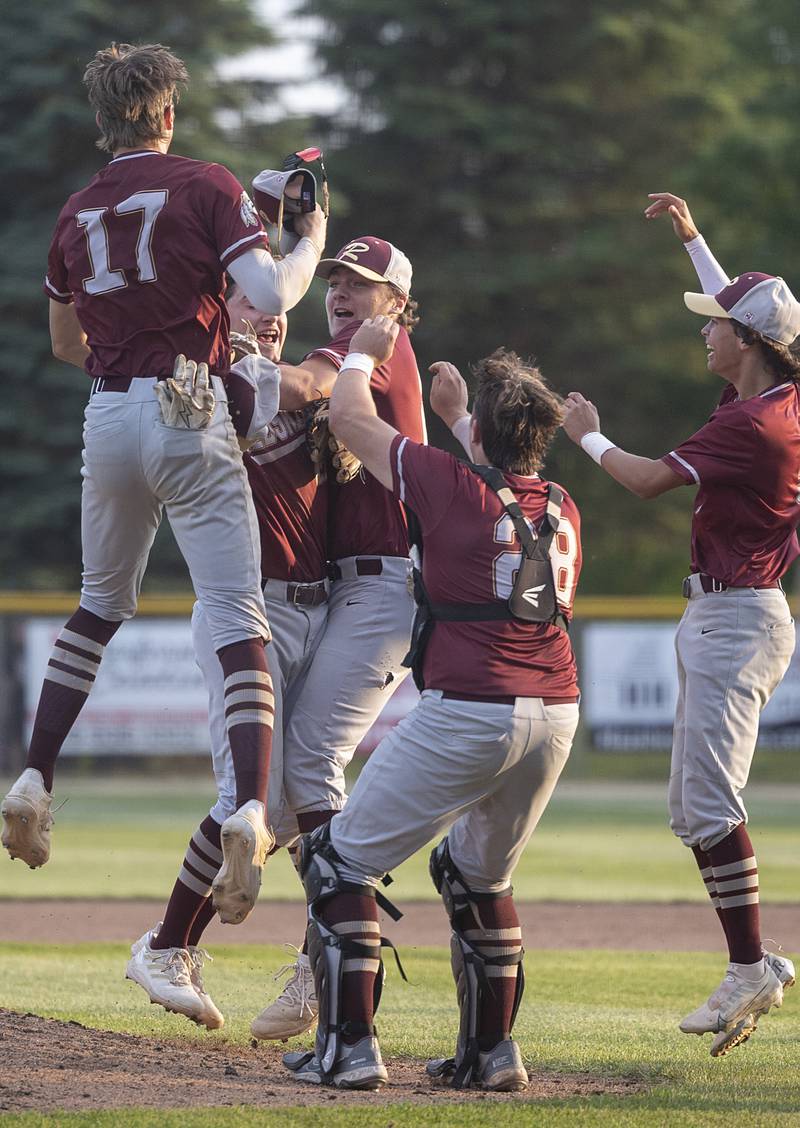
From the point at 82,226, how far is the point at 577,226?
96.0 ft

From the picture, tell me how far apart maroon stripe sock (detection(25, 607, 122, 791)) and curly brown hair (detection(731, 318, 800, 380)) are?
93.8 inches

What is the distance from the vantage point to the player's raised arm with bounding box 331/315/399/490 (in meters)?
5.00

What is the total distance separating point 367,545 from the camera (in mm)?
5965

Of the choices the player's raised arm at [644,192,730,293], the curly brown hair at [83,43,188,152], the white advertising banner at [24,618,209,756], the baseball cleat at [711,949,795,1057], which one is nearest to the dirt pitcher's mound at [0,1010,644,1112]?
the baseball cleat at [711,949,795,1057]

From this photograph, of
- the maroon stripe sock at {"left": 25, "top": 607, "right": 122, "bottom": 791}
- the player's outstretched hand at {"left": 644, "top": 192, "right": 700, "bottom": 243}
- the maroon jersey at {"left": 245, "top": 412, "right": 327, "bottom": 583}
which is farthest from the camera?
the player's outstretched hand at {"left": 644, "top": 192, "right": 700, "bottom": 243}

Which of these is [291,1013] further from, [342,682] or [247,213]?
[247,213]

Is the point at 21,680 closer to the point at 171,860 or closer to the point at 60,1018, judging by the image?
the point at 171,860

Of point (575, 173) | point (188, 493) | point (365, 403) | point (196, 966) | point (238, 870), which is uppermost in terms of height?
point (575, 173)

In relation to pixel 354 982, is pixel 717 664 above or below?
above

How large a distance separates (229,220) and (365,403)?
0.68m

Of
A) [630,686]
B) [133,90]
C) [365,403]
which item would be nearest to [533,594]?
[365,403]

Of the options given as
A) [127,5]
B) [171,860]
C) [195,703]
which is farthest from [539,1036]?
[127,5]

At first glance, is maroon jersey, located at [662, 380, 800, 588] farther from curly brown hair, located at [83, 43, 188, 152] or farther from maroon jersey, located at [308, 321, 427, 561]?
curly brown hair, located at [83, 43, 188, 152]

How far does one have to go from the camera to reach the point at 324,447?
233 inches
